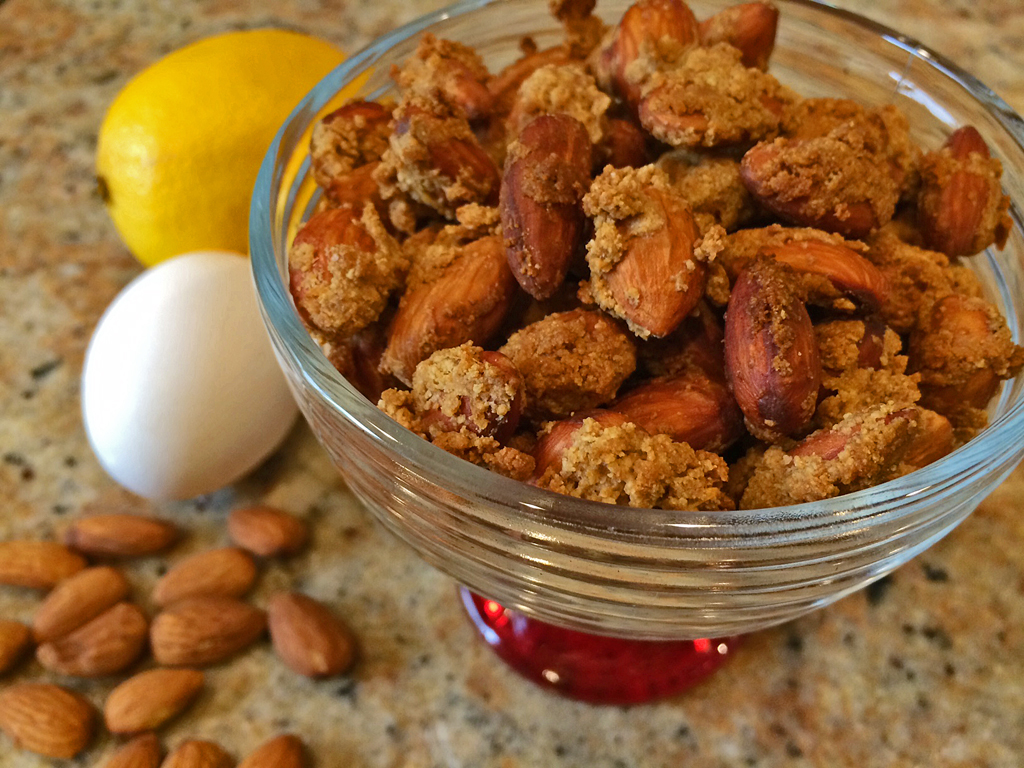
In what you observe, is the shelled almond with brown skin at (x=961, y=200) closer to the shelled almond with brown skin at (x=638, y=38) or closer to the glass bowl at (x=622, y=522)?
the glass bowl at (x=622, y=522)

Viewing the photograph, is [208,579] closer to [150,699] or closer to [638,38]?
[150,699]

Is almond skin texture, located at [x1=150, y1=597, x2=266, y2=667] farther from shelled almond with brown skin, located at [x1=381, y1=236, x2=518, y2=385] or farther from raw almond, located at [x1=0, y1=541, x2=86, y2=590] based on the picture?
shelled almond with brown skin, located at [x1=381, y1=236, x2=518, y2=385]

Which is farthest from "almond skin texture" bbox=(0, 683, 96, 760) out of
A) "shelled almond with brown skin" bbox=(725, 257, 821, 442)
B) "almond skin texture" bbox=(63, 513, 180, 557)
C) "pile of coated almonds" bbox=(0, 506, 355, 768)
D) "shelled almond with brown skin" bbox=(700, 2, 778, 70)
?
"shelled almond with brown skin" bbox=(700, 2, 778, 70)

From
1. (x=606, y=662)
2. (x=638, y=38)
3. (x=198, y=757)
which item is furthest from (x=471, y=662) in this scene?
(x=638, y=38)

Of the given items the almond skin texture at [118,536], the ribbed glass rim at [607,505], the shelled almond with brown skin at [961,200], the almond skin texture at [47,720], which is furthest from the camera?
the almond skin texture at [118,536]

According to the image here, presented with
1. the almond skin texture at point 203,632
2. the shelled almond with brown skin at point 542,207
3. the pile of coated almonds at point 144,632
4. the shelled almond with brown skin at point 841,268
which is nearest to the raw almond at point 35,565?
the pile of coated almonds at point 144,632
